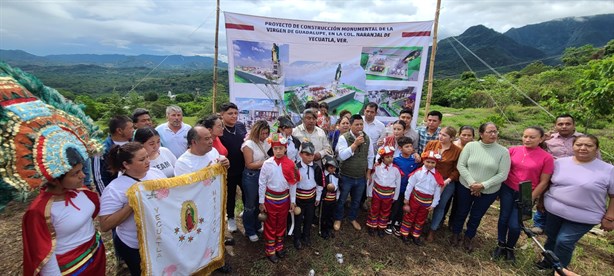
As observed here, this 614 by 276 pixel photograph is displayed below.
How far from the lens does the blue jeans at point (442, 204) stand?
3.92 m

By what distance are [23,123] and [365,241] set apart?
3.85 metres

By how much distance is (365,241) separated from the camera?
4.00 meters

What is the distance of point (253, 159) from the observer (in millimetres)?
3328

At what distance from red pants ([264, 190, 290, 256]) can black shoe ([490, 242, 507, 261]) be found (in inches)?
117

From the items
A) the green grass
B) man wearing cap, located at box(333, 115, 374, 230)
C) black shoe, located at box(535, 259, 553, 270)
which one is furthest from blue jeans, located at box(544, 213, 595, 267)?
the green grass

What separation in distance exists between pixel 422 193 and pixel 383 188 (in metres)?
0.52

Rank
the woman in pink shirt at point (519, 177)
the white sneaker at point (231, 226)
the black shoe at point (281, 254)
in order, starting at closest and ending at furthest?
the woman in pink shirt at point (519, 177) < the black shoe at point (281, 254) < the white sneaker at point (231, 226)

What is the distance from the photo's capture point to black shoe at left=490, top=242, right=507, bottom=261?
375 centimetres

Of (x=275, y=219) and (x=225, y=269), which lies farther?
(x=275, y=219)

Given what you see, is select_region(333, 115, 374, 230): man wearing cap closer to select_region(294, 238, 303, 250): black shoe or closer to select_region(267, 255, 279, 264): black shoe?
select_region(294, 238, 303, 250): black shoe

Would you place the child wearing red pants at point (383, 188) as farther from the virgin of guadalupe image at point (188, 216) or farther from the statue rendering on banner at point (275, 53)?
the statue rendering on banner at point (275, 53)

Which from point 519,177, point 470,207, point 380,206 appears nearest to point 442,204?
point 470,207

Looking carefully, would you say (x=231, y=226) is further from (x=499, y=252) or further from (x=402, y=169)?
(x=499, y=252)

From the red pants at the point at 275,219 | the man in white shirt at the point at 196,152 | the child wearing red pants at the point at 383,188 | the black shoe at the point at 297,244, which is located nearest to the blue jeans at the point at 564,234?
the child wearing red pants at the point at 383,188
